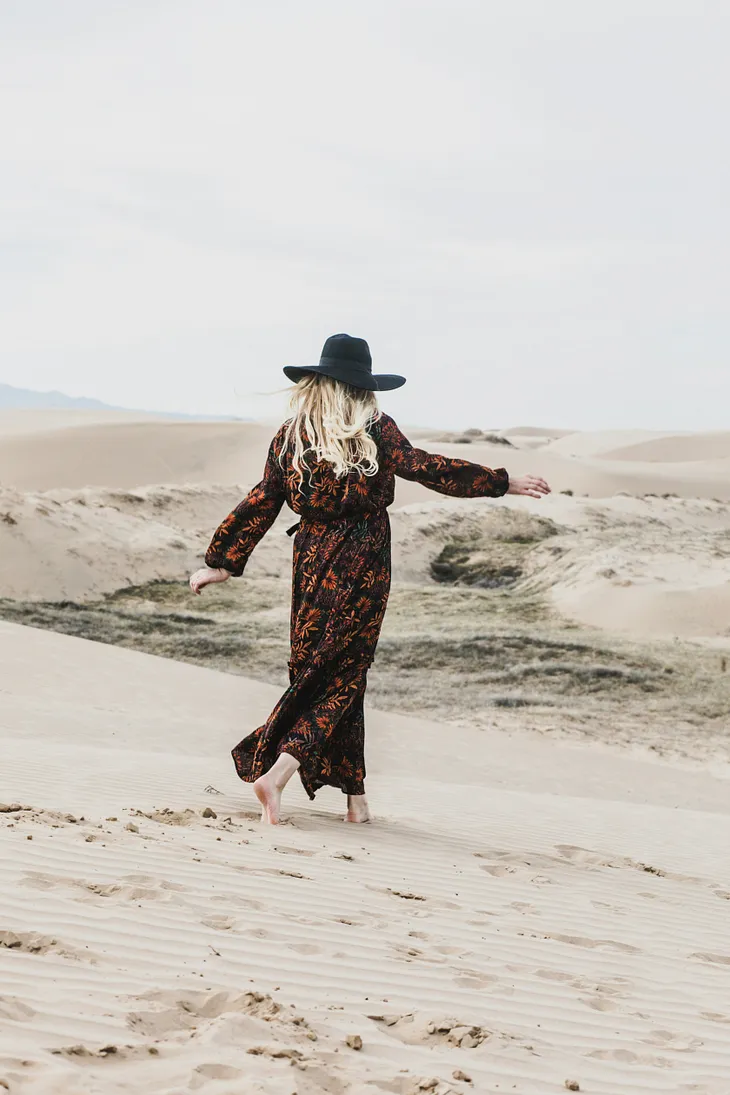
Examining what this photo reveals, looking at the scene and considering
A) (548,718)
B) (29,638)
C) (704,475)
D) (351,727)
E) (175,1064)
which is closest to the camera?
(175,1064)

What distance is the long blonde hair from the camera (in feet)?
17.0

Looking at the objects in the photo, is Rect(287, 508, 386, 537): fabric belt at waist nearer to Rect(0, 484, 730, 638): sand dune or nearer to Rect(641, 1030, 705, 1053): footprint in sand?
Rect(641, 1030, 705, 1053): footprint in sand

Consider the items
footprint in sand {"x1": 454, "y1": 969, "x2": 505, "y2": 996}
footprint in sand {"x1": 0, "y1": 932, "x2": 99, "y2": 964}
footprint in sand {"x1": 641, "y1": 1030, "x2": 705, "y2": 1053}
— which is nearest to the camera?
footprint in sand {"x1": 0, "y1": 932, "x2": 99, "y2": 964}

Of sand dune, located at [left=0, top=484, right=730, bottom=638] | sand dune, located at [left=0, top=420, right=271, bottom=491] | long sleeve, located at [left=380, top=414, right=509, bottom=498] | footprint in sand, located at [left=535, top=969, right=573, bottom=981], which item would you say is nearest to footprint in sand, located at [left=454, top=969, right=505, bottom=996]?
footprint in sand, located at [left=535, top=969, right=573, bottom=981]

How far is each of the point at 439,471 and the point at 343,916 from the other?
2056 mm

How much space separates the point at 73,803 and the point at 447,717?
8355 mm

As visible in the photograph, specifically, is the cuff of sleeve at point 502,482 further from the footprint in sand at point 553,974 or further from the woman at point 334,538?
the footprint in sand at point 553,974

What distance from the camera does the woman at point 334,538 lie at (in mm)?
5176

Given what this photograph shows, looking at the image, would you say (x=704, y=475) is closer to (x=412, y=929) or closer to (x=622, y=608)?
(x=622, y=608)

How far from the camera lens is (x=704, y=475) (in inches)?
1815

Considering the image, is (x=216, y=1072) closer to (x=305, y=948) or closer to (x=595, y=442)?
(x=305, y=948)

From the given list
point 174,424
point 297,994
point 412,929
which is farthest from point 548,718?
point 174,424

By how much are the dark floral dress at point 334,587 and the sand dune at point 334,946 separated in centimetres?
37

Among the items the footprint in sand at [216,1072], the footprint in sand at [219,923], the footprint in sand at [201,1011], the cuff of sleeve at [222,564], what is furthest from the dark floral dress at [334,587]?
the footprint in sand at [216,1072]
